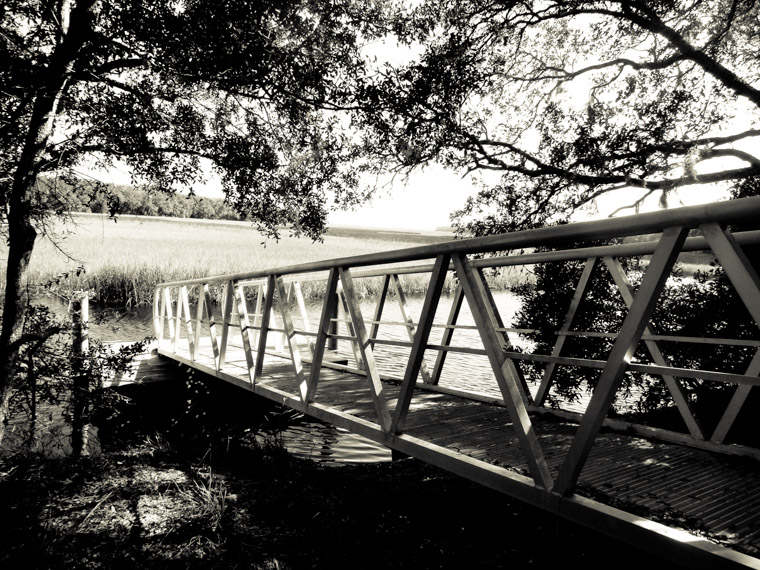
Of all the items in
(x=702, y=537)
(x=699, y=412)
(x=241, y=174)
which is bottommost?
(x=699, y=412)

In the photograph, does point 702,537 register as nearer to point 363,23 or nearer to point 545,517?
point 545,517

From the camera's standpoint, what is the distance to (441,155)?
6637 mm

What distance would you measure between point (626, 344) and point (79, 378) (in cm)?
447

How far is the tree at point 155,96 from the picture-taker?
3.46m

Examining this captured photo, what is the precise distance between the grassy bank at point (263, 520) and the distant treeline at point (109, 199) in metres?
2.16

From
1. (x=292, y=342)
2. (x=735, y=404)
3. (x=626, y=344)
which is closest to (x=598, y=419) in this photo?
(x=626, y=344)

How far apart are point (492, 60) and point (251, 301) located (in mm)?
15664

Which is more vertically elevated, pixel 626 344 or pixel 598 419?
pixel 626 344

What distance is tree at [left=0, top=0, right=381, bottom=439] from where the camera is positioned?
3461 millimetres

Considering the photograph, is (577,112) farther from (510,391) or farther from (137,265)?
(137,265)

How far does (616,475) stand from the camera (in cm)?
255

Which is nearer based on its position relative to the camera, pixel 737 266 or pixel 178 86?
pixel 737 266

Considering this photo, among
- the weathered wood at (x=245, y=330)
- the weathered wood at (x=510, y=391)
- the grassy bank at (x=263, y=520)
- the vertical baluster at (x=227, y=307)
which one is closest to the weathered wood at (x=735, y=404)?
the grassy bank at (x=263, y=520)

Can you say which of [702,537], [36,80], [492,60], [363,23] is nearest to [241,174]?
[36,80]
